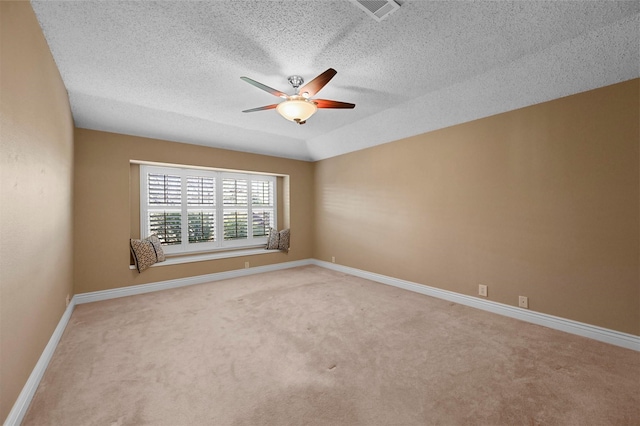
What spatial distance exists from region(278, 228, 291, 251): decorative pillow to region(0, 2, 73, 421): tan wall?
3.40m

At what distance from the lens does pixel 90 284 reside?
3607 mm

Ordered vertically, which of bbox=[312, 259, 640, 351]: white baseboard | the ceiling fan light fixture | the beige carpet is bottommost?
the beige carpet

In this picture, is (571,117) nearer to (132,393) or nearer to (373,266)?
(373,266)

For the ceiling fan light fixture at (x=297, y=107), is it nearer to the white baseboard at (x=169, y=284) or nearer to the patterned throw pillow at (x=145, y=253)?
the patterned throw pillow at (x=145, y=253)

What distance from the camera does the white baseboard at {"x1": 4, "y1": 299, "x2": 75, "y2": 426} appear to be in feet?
4.81

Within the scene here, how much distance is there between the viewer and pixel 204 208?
191 inches

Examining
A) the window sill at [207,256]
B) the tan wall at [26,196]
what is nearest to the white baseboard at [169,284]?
the window sill at [207,256]

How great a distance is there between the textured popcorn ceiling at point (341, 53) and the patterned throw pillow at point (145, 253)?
1.68 meters

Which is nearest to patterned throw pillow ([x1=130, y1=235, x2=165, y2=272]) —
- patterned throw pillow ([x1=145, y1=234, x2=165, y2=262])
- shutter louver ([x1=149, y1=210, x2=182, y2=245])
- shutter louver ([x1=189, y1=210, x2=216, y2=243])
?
patterned throw pillow ([x1=145, y1=234, x2=165, y2=262])

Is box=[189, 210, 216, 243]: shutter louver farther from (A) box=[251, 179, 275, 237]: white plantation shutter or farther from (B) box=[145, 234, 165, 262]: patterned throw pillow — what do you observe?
(A) box=[251, 179, 275, 237]: white plantation shutter

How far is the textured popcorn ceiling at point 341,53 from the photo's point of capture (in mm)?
1815

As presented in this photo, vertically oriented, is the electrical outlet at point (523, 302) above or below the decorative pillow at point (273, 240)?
below

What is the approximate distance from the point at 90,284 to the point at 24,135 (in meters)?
2.78

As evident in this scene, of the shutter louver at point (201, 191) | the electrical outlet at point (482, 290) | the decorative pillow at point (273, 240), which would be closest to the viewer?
the electrical outlet at point (482, 290)
